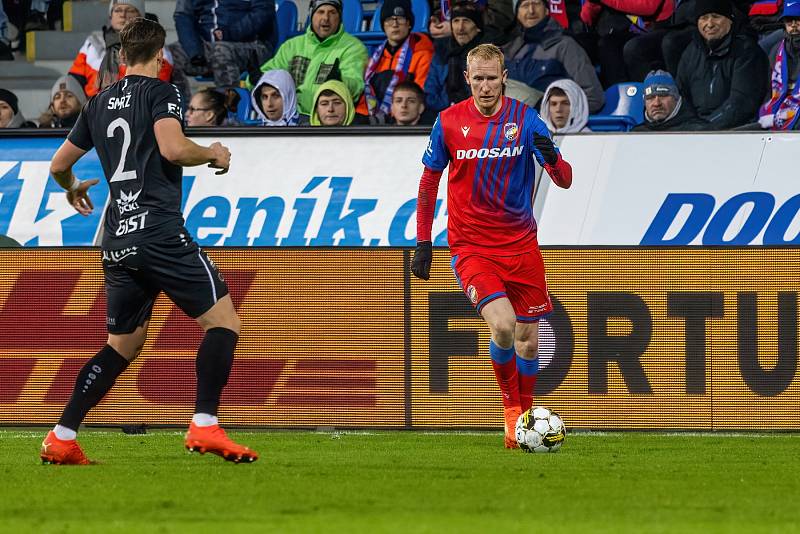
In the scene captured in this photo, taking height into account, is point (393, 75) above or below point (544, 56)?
below

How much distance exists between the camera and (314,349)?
10219 millimetres

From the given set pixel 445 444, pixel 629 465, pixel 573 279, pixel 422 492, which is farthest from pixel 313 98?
pixel 422 492

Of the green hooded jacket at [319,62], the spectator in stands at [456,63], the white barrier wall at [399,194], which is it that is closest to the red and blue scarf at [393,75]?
the green hooded jacket at [319,62]

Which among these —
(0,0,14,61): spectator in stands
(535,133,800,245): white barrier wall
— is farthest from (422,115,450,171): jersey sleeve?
(0,0,14,61): spectator in stands

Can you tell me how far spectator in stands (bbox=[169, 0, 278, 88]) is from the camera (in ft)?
50.4

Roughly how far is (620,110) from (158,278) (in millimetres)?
7447

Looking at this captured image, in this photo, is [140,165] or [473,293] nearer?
[140,165]

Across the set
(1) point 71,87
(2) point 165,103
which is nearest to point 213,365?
(2) point 165,103

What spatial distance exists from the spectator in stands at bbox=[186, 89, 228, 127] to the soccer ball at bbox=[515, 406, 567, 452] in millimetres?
6296

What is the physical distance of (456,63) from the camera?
13.9 meters

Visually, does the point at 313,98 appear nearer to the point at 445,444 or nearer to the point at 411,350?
the point at 411,350

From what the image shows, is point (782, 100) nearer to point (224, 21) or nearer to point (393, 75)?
point (393, 75)

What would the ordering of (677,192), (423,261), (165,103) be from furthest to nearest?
(677,192), (423,261), (165,103)

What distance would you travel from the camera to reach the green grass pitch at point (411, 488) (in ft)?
18.2
